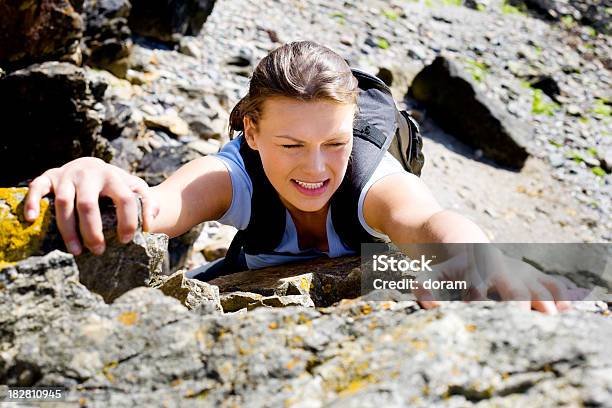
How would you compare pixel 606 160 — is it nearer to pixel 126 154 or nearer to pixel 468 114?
pixel 468 114

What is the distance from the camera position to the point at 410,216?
13.3ft

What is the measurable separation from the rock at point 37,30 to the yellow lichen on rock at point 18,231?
19.8 feet

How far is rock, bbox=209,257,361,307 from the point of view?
4.21 metres

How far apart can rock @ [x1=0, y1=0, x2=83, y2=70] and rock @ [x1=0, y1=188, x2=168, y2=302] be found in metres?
6.01

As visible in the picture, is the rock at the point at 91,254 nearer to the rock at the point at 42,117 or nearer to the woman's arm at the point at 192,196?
the woman's arm at the point at 192,196

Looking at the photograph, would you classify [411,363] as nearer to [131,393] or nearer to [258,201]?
[131,393]

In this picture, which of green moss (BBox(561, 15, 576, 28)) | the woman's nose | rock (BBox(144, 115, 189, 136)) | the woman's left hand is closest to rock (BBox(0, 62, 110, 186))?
rock (BBox(144, 115, 189, 136))

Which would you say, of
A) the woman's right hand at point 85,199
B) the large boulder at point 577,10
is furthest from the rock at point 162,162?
the large boulder at point 577,10

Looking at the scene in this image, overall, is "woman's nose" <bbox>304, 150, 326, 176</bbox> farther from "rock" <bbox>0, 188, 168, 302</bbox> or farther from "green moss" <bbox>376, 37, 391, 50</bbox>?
"green moss" <bbox>376, 37, 391, 50</bbox>

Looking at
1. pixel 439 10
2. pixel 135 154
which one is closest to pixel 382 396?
pixel 135 154

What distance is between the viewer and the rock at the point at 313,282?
421cm

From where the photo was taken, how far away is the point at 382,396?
2.06m

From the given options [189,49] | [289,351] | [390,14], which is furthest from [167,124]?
[390,14]

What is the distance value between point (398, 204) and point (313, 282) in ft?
2.65
